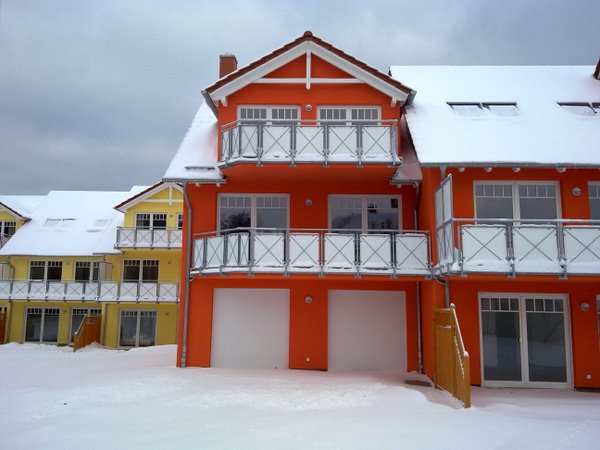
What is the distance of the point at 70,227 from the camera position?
33.3m

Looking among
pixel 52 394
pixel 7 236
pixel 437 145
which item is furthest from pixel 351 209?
pixel 7 236

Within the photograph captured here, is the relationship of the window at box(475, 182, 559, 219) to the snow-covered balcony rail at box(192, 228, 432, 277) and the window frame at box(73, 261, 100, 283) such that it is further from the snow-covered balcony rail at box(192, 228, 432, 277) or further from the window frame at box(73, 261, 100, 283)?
the window frame at box(73, 261, 100, 283)

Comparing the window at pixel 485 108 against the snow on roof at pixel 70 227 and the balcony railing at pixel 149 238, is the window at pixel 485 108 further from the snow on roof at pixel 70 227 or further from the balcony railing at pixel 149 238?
the snow on roof at pixel 70 227

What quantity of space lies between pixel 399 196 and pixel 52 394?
36.2 ft

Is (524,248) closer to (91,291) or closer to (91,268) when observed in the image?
(91,291)

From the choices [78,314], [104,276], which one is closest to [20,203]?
[78,314]

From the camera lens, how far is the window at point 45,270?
3150 centimetres

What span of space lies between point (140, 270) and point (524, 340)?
22.4m

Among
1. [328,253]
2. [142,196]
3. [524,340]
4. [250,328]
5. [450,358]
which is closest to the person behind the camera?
[450,358]

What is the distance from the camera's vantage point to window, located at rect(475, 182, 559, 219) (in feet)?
47.4

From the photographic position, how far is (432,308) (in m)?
14.2

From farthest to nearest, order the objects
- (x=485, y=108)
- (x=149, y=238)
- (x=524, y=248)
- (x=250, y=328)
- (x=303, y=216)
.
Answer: (x=149, y=238), (x=485, y=108), (x=303, y=216), (x=250, y=328), (x=524, y=248)

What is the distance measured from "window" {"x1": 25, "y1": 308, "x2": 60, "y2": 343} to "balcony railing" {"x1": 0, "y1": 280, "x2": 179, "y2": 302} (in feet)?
6.08

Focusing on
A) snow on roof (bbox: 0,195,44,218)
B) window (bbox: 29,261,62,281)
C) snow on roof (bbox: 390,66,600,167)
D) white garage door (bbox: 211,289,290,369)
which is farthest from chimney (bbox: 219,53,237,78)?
snow on roof (bbox: 0,195,44,218)
